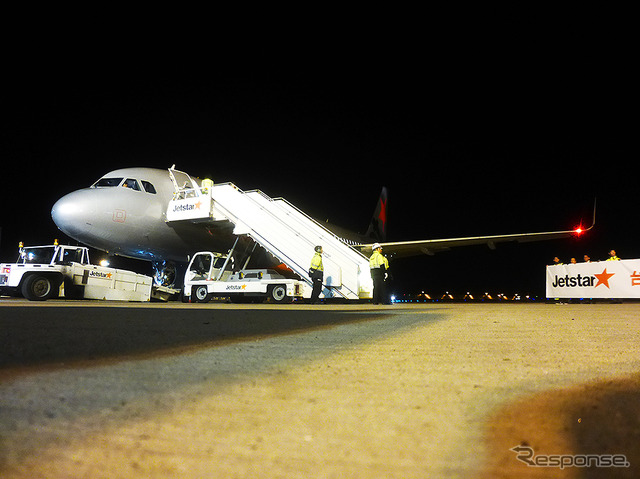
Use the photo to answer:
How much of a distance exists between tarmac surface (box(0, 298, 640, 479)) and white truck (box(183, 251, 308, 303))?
925cm

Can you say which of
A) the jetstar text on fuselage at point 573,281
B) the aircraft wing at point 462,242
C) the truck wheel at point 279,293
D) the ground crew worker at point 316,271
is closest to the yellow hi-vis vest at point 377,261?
the ground crew worker at point 316,271

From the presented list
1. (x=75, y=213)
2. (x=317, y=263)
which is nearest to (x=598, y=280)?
(x=317, y=263)

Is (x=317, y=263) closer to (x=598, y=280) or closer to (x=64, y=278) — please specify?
(x=64, y=278)

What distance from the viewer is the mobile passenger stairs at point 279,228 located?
1215cm

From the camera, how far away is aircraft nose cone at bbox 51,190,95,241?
12461mm

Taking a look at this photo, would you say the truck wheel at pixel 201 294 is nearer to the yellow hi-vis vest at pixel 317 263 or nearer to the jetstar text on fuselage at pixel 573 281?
the yellow hi-vis vest at pixel 317 263

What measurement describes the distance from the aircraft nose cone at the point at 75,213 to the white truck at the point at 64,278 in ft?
1.79

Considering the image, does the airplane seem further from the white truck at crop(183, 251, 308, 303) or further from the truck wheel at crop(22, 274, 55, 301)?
the truck wheel at crop(22, 274, 55, 301)

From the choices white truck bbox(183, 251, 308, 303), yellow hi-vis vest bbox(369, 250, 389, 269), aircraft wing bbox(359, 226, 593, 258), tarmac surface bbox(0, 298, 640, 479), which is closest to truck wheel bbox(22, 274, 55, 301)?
white truck bbox(183, 251, 308, 303)

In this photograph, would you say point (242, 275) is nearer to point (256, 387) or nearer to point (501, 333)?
point (501, 333)

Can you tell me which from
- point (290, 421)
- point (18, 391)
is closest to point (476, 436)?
point (290, 421)

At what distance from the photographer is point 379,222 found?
29.1 m

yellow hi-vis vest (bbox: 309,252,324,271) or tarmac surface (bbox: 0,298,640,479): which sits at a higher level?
yellow hi-vis vest (bbox: 309,252,324,271)

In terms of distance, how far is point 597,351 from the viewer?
3051mm
